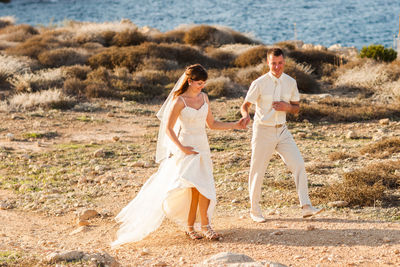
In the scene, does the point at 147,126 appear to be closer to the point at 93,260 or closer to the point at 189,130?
the point at 189,130

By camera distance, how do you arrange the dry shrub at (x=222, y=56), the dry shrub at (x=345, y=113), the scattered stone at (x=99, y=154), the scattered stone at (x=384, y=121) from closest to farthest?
the scattered stone at (x=99, y=154) → the scattered stone at (x=384, y=121) → the dry shrub at (x=345, y=113) → the dry shrub at (x=222, y=56)

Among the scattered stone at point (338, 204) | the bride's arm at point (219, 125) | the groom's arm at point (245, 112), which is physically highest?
the groom's arm at point (245, 112)

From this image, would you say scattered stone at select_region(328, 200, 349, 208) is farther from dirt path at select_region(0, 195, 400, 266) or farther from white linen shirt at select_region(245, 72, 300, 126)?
white linen shirt at select_region(245, 72, 300, 126)

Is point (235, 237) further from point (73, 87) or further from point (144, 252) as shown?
point (73, 87)

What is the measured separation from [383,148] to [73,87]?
9487 mm

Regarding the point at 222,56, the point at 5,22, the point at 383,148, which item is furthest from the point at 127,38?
the point at 383,148

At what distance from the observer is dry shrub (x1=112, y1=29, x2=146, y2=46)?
24.1 metres

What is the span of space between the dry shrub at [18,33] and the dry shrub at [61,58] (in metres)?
5.46

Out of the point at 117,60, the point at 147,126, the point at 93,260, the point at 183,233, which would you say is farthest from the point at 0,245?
the point at 117,60

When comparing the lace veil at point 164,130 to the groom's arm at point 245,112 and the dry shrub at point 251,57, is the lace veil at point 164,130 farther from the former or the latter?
the dry shrub at point 251,57

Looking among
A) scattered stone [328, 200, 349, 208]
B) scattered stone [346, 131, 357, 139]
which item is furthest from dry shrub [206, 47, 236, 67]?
scattered stone [328, 200, 349, 208]

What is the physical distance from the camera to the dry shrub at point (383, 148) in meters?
9.23

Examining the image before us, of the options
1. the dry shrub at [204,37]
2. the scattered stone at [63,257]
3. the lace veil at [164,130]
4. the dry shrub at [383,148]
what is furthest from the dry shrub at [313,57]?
the scattered stone at [63,257]

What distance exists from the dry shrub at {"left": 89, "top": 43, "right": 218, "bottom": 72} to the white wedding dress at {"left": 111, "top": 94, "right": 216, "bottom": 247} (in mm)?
13660
